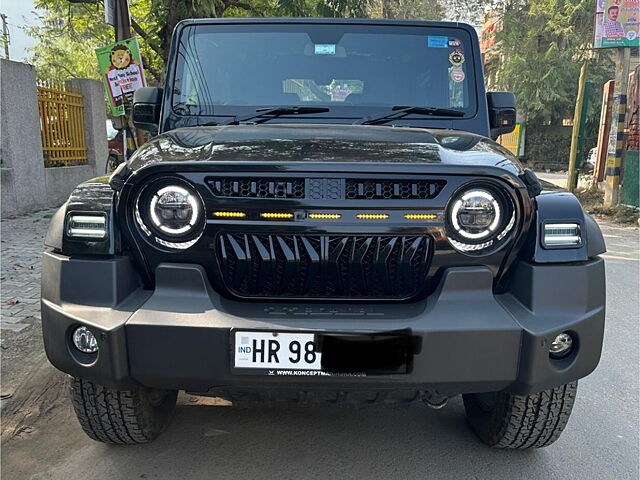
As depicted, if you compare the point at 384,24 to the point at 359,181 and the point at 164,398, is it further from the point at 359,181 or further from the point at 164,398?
the point at 164,398

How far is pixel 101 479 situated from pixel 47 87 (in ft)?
29.1

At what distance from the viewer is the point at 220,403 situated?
3076 millimetres

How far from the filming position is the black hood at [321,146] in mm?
2098

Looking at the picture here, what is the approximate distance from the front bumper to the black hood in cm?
43

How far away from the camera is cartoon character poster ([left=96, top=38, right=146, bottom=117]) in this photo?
23.6ft

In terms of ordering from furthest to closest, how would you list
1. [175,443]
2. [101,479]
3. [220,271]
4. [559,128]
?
[559,128], [175,443], [101,479], [220,271]

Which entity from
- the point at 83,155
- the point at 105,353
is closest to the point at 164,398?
the point at 105,353

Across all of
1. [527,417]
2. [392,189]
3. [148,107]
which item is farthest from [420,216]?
[148,107]

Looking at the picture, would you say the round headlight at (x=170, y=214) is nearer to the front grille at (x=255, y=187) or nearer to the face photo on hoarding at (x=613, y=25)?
the front grille at (x=255, y=187)

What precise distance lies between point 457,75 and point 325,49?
74cm

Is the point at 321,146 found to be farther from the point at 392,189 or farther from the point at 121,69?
the point at 121,69

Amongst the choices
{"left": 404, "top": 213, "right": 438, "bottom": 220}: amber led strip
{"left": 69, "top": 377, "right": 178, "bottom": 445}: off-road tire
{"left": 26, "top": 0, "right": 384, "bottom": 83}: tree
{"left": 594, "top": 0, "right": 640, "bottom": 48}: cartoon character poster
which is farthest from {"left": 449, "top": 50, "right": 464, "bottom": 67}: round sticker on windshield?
{"left": 594, "top": 0, "right": 640, "bottom": 48}: cartoon character poster

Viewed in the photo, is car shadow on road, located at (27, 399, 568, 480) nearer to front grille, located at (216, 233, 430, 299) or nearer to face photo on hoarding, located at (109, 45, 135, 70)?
front grille, located at (216, 233, 430, 299)

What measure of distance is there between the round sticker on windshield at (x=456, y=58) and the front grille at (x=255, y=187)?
1.57 m
